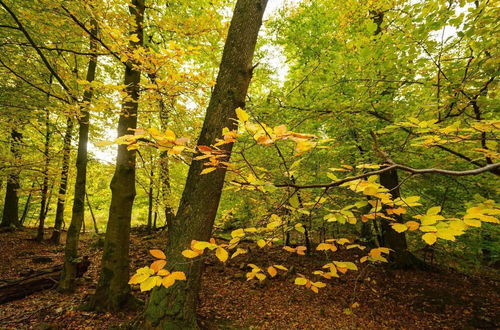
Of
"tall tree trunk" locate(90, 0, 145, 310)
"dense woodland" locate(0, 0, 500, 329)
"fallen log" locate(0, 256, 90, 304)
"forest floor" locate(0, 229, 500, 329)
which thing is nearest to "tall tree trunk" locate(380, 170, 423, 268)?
"dense woodland" locate(0, 0, 500, 329)

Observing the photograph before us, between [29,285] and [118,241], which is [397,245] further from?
[29,285]

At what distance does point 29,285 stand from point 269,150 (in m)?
6.32

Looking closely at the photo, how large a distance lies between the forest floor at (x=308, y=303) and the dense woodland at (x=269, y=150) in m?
0.04

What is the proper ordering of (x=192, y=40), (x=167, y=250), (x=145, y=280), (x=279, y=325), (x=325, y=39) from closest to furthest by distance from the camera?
1. (x=145, y=280)
2. (x=167, y=250)
3. (x=279, y=325)
4. (x=192, y=40)
5. (x=325, y=39)

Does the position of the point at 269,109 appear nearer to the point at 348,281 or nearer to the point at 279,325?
the point at 279,325

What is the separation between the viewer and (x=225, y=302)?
5570 millimetres

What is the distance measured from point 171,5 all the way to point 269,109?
388 cm

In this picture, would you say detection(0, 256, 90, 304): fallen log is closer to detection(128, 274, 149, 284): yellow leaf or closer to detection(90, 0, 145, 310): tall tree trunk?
detection(90, 0, 145, 310): tall tree trunk

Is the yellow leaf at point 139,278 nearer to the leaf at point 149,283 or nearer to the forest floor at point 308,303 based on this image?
the leaf at point 149,283

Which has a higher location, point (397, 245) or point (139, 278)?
point (139, 278)

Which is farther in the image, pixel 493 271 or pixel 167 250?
pixel 493 271

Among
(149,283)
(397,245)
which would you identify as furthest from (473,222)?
(397,245)

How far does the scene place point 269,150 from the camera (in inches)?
251

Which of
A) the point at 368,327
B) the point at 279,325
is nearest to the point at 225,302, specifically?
the point at 279,325
